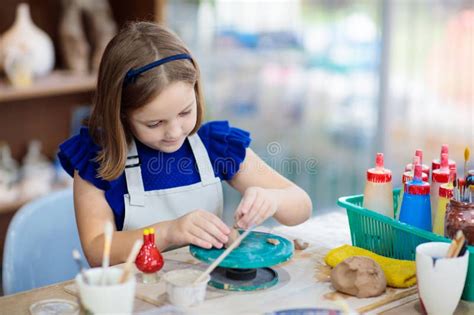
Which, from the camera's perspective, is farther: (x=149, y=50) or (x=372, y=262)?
(x=149, y=50)

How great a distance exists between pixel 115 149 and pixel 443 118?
2.24 meters

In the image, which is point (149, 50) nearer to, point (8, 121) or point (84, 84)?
point (84, 84)

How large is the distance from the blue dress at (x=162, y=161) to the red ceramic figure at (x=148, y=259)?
333 millimetres

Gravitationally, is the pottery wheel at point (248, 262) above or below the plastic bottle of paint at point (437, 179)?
below

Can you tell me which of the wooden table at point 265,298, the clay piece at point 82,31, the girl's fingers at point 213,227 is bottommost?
the wooden table at point 265,298

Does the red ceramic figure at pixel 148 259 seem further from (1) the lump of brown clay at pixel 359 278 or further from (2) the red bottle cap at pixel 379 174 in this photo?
(2) the red bottle cap at pixel 379 174

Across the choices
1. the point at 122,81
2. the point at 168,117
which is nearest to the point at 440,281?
the point at 168,117

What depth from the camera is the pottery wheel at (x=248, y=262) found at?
129 centimetres

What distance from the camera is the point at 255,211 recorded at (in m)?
1.47

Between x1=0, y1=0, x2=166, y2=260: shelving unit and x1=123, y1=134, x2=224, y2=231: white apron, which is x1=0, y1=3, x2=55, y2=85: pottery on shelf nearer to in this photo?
x1=0, y1=0, x2=166, y2=260: shelving unit

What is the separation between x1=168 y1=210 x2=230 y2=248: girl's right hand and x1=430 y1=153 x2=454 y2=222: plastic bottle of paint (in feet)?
1.31

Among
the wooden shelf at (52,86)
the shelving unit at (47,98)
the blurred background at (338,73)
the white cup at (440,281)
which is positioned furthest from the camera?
the blurred background at (338,73)

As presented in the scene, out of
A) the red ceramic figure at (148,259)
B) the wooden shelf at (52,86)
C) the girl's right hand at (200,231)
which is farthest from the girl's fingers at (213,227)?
the wooden shelf at (52,86)

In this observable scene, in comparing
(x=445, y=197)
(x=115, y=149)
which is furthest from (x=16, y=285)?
(x=445, y=197)
